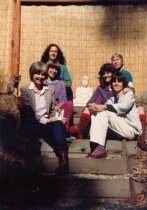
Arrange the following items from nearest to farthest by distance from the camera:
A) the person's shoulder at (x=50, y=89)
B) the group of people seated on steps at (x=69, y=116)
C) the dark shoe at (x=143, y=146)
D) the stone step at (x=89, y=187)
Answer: the stone step at (x=89, y=187), the group of people seated on steps at (x=69, y=116), the dark shoe at (x=143, y=146), the person's shoulder at (x=50, y=89)

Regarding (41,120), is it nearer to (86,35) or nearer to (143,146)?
(143,146)

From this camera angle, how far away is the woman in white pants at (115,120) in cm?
502

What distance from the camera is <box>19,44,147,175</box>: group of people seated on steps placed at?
4969 millimetres

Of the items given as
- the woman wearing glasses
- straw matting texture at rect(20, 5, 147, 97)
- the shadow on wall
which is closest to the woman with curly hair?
the woman wearing glasses

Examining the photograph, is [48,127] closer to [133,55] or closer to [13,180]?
[13,180]

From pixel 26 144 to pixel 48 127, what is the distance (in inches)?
12.6

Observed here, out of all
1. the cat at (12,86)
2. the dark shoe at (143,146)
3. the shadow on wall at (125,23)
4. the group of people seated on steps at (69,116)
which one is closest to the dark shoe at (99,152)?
the group of people seated on steps at (69,116)

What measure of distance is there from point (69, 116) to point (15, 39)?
342cm

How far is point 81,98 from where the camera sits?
24.0ft

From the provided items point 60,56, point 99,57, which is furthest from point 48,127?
point 99,57

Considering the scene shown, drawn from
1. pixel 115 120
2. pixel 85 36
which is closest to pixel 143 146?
pixel 115 120

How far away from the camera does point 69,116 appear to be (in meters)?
5.60

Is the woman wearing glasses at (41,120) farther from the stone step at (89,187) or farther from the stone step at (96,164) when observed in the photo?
the stone step at (89,187)

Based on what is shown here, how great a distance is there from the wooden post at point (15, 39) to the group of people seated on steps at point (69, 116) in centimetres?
262
